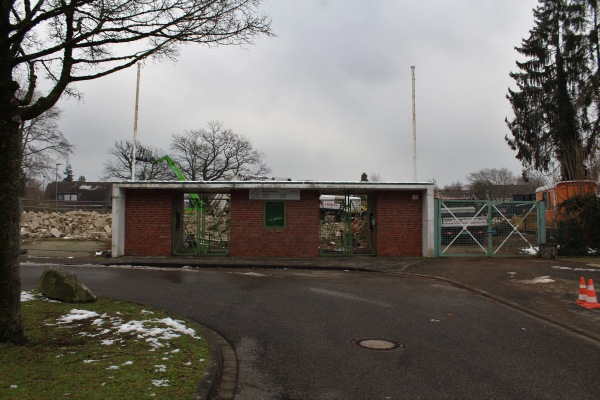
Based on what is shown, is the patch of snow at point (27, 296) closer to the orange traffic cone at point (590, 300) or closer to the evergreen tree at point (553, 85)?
the orange traffic cone at point (590, 300)

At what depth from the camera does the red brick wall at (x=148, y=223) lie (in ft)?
61.9

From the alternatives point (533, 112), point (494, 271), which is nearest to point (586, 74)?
point (533, 112)

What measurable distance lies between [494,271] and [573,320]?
564 cm

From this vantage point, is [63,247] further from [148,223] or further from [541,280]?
[541,280]

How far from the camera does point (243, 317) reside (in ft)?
25.7

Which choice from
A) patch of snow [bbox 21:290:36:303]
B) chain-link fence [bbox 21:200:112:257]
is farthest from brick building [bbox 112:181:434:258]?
patch of snow [bbox 21:290:36:303]

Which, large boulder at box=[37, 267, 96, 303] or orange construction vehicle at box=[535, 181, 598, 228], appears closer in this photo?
large boulder at box=[37, 267, 96, 303]

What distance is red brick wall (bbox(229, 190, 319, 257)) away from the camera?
732 inches

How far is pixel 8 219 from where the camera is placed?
545 centimetres

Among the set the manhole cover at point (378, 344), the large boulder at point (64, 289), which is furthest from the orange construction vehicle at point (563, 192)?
the large boulder at point (64, 289)

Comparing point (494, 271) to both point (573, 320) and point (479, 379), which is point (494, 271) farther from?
point (479, 379)

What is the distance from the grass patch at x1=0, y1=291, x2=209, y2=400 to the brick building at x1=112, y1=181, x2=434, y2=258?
1103 centimetres

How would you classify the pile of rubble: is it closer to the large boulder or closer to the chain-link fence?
the chain-link fence

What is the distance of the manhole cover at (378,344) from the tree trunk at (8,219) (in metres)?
4.26
